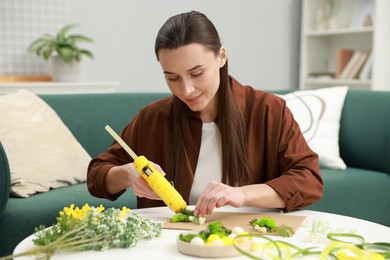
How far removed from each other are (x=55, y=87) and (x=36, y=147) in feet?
3.96

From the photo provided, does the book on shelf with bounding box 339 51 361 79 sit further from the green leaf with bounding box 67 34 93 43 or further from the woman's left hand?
the woman's left hand

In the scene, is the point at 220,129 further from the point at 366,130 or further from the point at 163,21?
the point at 163,21

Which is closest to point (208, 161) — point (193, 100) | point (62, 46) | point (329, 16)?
point (193, 100)

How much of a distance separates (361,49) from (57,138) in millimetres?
3064

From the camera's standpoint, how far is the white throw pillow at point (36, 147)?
235 cm

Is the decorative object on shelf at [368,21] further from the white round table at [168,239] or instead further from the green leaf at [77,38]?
the white round table at [168,239]

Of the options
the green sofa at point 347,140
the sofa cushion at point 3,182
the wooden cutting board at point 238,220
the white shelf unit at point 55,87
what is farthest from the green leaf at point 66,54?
the wooden cutting board at point 238,220

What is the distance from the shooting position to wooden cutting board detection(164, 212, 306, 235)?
1.27 metres

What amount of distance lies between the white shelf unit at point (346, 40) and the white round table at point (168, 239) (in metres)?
3.26

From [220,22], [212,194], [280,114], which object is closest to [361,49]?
[220,22]

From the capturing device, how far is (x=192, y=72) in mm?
1472

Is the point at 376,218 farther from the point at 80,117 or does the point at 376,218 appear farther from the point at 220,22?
the point at 220,22

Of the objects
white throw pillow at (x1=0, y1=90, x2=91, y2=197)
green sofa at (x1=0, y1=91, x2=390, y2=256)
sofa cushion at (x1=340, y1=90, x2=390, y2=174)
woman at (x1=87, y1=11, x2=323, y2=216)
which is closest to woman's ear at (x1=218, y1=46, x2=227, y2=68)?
woman at (x1=87, y1=11, x2=323, y2=216)

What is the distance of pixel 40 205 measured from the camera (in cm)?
216
